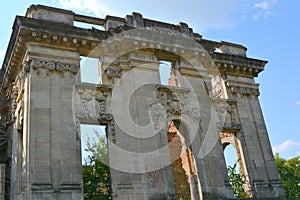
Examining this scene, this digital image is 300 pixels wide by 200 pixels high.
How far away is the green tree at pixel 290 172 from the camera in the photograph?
2883cm

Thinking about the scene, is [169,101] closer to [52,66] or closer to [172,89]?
[172,89]

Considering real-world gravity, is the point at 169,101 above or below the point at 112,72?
below

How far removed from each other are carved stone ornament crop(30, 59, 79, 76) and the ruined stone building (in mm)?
41

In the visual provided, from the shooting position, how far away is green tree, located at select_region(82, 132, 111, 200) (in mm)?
13109

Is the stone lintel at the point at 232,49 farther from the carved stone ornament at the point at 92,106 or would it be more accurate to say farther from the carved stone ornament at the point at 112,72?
the carved stone ornament at the point at 92,106

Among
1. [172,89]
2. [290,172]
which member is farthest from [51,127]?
[290,172]

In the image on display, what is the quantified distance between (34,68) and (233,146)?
10.5 meters

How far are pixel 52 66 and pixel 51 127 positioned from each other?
2631 millimetres

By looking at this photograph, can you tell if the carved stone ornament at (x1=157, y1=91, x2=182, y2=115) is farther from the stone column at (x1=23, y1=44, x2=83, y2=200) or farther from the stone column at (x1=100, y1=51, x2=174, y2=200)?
the stone column at (x1=23, y1=44, x2=83, y2=200)

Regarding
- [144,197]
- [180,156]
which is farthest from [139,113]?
[180,156]

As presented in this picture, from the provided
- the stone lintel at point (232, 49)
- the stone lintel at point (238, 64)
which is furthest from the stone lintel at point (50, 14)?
the stone lintel at point (232, 49)

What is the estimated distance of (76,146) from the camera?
1309 cm

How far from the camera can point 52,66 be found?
46.1 ft

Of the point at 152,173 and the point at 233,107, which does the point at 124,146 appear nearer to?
the point at 152,173
